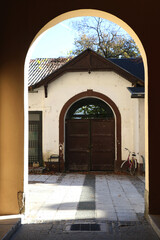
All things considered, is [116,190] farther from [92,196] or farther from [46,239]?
[46,239]

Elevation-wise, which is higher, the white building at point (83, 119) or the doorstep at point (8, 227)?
the white building at point (83, 119)

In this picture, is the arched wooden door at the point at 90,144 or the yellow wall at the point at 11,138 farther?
the arched wooden door at the point at 90,144

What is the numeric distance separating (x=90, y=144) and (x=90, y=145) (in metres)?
0.05

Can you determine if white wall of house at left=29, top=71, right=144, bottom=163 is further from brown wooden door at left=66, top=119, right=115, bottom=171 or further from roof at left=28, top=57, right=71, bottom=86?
roof at left=28, top=57, right=71, bottom=86

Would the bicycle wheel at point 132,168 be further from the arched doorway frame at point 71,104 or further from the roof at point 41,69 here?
the roof at point 41,69

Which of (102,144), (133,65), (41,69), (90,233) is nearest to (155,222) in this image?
(90,233)

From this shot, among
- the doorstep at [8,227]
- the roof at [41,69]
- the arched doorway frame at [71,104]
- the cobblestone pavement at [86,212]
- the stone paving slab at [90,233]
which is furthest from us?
the roof at [41,69]

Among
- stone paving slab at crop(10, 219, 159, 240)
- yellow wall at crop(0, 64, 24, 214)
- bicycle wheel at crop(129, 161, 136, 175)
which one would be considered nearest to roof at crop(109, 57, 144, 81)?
bicycle wheel at crop(129, 161, 136, 175)

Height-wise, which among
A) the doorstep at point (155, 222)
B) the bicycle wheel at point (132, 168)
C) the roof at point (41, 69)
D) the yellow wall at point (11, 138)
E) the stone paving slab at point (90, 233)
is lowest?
the bicycle wheel at point (132, 168)

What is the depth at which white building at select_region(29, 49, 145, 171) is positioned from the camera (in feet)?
40.1

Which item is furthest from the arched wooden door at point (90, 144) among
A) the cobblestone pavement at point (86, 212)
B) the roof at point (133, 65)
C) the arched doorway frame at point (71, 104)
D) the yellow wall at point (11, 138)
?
the yellow wall at point (11, 138)

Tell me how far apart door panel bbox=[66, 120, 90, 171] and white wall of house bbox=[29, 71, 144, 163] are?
642 mm

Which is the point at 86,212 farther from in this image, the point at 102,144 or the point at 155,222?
the point at 102,144

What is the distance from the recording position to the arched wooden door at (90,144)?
40.8 feet
